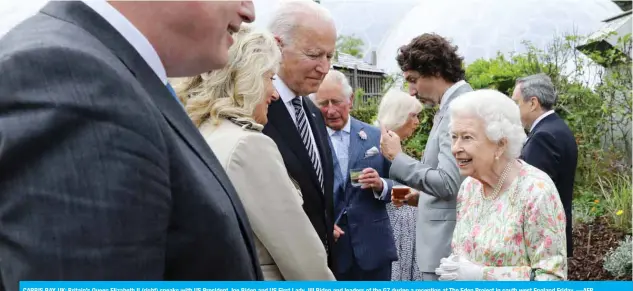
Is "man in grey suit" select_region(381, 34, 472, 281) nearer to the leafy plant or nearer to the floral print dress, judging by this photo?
the floral print dress

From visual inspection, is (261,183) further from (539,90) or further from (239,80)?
(539,90)

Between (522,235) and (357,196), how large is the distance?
48.8 inches

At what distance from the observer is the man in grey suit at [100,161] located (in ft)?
2.65

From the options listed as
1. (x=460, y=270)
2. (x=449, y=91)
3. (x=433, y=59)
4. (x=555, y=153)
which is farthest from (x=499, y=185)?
(x=555, y=153)

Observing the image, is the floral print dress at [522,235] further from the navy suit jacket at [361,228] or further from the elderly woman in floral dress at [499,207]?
the navy suit jacket at [361,228]

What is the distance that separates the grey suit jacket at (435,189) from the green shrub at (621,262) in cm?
244

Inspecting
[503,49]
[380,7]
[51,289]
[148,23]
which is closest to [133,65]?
[148,23]

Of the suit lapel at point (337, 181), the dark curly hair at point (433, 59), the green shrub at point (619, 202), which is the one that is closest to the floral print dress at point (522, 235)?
the suit lapel at point (337, 181)

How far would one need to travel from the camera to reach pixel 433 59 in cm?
372

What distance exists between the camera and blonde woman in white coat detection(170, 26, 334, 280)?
1.90 metres

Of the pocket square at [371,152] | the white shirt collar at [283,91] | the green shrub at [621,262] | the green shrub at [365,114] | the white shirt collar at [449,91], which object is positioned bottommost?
the green shrub at [621,262]

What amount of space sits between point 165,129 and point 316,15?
1954 mm

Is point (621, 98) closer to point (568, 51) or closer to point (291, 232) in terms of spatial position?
point (568, 51)

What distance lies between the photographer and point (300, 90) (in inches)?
109
